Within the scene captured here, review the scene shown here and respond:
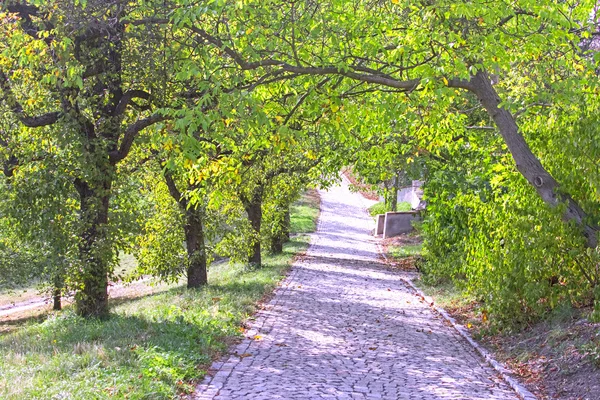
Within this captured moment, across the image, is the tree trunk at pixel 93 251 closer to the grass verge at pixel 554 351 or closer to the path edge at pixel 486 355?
the path edge at pixel 486 355

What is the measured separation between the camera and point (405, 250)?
28984 mm

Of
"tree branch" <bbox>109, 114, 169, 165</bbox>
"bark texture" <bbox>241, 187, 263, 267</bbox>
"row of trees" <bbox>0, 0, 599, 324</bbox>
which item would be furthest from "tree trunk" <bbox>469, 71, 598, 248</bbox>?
"bark texture" <bbox>241, 187, 263, 267</bbox>

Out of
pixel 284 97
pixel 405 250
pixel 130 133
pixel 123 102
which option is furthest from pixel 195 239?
pixel 405 250

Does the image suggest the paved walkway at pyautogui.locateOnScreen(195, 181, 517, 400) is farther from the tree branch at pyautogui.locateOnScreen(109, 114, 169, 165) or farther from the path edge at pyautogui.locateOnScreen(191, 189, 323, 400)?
the tree branch at pyautogui.locateOnScreen(109, 114, 169, 165)

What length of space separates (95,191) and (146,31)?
108 inches

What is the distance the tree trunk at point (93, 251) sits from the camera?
37.7 ft

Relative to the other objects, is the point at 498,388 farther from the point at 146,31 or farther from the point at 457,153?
the point at 457,153

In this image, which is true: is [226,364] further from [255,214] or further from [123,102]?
[255,214]

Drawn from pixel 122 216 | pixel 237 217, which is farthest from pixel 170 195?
pixel 122 216

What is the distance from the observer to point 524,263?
9.72m

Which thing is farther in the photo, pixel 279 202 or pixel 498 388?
pixel 279 202

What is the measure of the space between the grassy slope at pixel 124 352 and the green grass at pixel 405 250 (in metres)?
14.4

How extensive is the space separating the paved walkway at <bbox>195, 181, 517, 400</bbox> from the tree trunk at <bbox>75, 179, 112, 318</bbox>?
9.09 ft

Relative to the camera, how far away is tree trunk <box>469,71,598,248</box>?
8.76 metres
